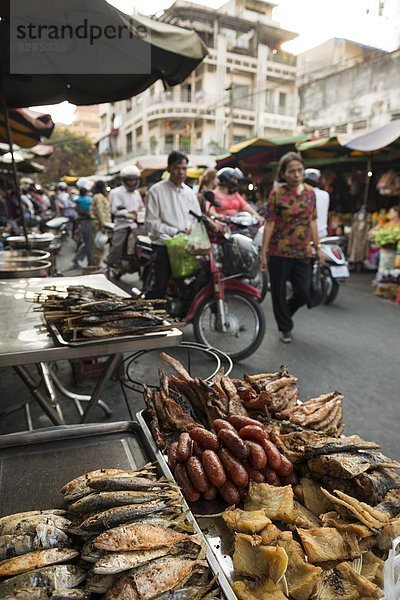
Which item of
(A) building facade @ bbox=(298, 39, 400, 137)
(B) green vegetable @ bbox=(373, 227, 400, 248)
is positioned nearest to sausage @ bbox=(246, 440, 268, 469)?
(B) green vegetable @ bbox=(373, 227, 400, 248)

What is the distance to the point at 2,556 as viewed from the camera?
1107 mm

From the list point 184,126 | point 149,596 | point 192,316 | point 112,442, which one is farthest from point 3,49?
point 184,126

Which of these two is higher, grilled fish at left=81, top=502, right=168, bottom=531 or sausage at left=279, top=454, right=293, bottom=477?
grilled fish at left=81, top=502, right=168, bottom=531

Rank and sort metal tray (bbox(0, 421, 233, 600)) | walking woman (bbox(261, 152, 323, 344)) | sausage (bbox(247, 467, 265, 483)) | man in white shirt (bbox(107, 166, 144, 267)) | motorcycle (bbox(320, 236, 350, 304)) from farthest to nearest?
man in white shirt (bbox(107, 166, 144, 267))
motorcycle (bbox(320, 236, 350, 304))
walking woman (bbox(261, 152, 323, 344))
sausage (bbox(247, 467, 265, 483))
metal tray (bbox(0, 421, 233, 600))

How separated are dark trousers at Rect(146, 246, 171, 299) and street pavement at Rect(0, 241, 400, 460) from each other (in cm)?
75

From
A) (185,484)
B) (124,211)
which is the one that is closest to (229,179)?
(124,211)

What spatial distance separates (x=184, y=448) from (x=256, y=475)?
0.99 feet

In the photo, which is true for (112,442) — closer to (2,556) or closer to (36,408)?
(2,556)

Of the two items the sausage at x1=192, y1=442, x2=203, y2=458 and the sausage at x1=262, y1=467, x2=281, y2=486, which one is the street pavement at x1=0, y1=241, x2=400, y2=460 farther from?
the sausage at x1=262, y1=467, x2=281, y2=486

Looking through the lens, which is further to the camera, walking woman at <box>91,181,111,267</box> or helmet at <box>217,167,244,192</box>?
walking woman at <box>91,181,111,267</box>

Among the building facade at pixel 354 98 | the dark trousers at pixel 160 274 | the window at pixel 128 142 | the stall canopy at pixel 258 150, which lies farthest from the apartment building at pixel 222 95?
the dark trousers at pixel 160 274

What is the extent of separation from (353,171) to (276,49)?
138 feet

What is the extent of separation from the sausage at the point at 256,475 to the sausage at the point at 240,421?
0.22 m

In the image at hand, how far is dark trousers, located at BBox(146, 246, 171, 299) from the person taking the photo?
16.4 feet
